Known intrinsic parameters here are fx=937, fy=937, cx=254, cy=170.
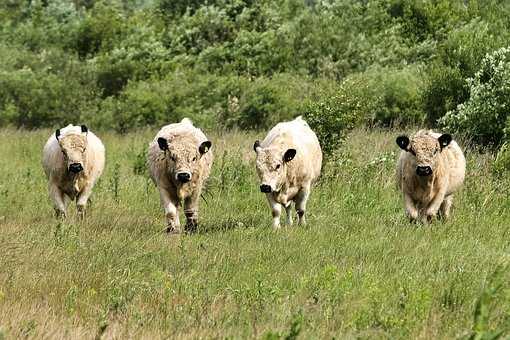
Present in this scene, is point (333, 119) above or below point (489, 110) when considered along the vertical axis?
above

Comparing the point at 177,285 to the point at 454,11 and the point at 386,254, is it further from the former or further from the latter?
the point at 454,11

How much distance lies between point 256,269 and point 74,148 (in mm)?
6063

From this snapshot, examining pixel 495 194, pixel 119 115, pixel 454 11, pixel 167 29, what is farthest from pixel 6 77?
pixel 495 194

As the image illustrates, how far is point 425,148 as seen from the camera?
13.2m

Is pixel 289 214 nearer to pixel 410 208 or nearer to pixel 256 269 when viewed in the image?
pixel 410 208

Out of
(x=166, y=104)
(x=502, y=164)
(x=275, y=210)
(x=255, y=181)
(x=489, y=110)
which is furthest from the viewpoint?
(x=166, y=104)

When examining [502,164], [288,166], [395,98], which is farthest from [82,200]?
[395,98]

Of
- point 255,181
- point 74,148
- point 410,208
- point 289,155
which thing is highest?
point 289,155

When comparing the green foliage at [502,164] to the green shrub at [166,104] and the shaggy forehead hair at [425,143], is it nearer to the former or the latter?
the shaggy forehead hair at [425,143]

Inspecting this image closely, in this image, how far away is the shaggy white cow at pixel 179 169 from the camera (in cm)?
1338

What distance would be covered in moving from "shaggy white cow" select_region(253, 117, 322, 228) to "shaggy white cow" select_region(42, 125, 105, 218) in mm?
2825

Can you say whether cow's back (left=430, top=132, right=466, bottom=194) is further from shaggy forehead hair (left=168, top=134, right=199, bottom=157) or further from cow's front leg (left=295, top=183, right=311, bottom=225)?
shaggy forehead hair (left=168, top=134, right=199, bottom=157)

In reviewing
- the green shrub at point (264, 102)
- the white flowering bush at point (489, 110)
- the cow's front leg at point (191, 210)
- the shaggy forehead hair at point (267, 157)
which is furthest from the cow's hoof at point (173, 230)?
the green shrub at point (264, 102)

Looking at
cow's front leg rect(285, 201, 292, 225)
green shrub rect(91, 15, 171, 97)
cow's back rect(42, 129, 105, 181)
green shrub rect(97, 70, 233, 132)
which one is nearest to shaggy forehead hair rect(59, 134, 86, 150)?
cow's back rect(42, 129, 105, 181)
